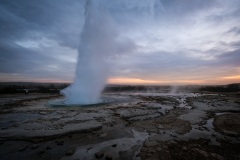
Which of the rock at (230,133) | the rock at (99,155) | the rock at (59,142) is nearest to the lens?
the rock at (99,155)

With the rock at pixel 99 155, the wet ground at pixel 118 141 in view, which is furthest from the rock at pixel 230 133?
the rock at pixel 99 155

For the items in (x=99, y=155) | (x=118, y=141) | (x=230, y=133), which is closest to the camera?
(x=99, y=155)

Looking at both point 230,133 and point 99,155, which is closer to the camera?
point 99,155

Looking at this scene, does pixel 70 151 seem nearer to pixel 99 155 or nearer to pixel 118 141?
pixel 99 155

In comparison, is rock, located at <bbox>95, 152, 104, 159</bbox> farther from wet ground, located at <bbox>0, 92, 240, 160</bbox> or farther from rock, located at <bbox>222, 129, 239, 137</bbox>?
rock, located at <bbox>222, 129, 239, 137</bbox>

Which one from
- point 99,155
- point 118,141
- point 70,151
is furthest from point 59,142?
point 118,141

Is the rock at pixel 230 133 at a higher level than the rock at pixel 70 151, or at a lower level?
higher

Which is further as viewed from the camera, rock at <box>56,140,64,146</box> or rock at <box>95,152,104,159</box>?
rock at <box>56,140,64,146</box>

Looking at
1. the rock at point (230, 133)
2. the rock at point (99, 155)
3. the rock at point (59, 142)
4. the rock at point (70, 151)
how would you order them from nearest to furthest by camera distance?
1. the rock at point (99, 155)
2. the rock at point (70, 151)
3. the rock at point (59, 142)
4. the rock at point (230, 133)

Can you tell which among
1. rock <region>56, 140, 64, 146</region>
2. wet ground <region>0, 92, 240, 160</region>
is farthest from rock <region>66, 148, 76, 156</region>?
rock <region>56, 140, 64, 146</region>

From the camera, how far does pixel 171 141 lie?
6.90 meters

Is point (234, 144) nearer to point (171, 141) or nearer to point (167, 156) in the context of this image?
point (171, 141)

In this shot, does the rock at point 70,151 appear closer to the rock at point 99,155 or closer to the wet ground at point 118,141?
the wet ground at point 118,141

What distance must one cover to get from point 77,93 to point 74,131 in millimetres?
11303
